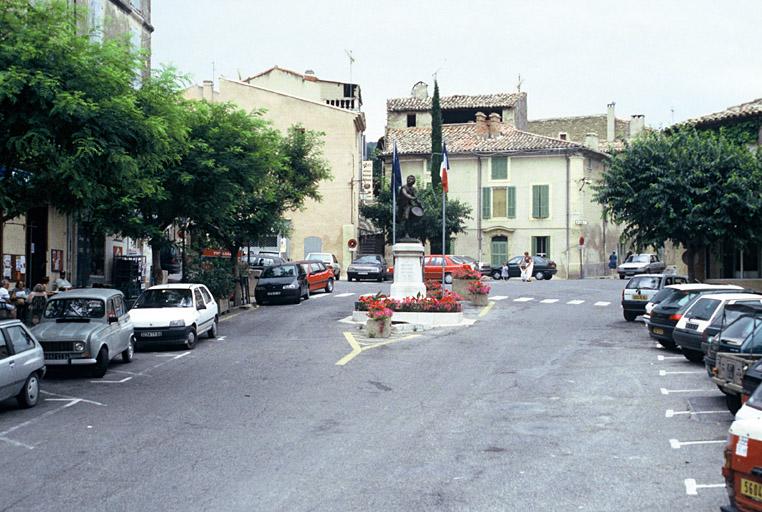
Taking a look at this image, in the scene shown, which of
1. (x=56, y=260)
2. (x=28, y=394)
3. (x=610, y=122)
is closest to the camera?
(x=28, y=394)

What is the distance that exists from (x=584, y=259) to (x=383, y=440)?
166ft

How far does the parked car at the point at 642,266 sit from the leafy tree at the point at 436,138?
1279 cm

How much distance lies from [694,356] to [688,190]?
12217 mm

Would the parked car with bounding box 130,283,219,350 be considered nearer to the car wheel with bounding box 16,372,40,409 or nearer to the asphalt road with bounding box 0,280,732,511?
the asphalt road with bounding box 0,280,732,511

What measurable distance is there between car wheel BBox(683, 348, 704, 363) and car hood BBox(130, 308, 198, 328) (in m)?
11.4

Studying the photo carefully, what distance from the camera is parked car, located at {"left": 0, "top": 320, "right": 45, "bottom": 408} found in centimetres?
1333

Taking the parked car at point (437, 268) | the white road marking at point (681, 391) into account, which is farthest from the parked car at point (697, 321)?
the parked car at point (437, 268)

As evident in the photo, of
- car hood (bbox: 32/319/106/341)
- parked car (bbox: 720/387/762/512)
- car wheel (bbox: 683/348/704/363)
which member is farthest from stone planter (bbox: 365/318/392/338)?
parked car (bbox: 720/387/762/512)

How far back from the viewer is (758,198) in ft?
98.1

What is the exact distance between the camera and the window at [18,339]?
1382 centimetres

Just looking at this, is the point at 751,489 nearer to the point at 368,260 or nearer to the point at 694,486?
the point at 694,486

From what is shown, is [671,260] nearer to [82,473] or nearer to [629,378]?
[629,378]

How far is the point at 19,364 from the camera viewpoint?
44.9 ft

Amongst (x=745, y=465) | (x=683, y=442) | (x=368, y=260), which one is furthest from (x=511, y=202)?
(x=745, y=465)
